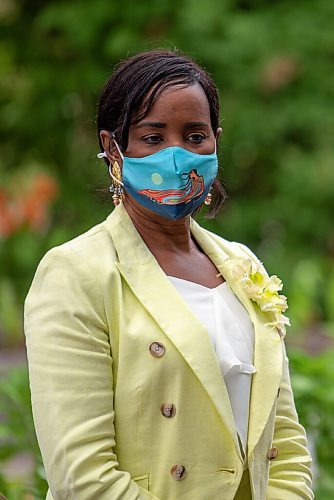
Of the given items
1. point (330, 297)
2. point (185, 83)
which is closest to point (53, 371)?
point (185, 83)

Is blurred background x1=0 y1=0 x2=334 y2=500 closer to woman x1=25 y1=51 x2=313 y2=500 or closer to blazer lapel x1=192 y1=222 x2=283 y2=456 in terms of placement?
blazer lapel x1=192 y1=222 x2=283 y2=456

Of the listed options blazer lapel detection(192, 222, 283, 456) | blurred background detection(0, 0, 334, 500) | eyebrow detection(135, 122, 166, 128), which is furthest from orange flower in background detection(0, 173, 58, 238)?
eyebrow detection(135, 122, 166, 128)

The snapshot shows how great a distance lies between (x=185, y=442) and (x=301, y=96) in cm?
691

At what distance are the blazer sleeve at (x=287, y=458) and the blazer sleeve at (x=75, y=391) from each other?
0.43 metres

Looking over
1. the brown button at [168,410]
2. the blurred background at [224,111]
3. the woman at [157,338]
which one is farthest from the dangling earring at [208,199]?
the blurred background at [224,111]

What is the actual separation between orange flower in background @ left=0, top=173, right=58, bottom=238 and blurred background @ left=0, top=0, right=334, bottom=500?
52 cm

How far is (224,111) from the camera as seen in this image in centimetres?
930

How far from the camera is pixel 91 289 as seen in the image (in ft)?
8.79

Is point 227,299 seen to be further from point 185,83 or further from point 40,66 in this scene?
point 40,66

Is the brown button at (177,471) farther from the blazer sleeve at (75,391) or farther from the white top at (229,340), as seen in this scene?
the white top at (229,340)

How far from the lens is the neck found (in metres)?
2.90

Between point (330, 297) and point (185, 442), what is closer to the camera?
point (185, 442)

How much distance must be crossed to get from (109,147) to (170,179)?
0.67ft

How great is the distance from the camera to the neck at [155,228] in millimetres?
2896
